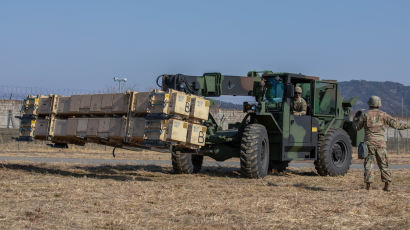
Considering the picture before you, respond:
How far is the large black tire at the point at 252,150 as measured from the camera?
14.0m

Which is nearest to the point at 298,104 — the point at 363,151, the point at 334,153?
the point at 334,153

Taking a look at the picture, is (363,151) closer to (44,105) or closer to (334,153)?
(334,153)

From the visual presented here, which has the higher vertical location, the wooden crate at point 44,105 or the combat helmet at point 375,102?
the combat helmet at point 375,102

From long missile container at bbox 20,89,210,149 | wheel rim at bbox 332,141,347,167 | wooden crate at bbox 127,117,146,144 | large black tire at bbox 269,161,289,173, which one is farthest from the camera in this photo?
large black tire at bbox 269,161,289,173

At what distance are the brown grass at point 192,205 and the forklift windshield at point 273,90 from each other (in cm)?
314

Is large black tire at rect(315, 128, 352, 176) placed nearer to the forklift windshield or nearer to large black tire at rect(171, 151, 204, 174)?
the forklift windshield

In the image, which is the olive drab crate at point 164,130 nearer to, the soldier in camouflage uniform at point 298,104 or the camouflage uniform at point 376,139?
the camouflage uniform at point 376,139

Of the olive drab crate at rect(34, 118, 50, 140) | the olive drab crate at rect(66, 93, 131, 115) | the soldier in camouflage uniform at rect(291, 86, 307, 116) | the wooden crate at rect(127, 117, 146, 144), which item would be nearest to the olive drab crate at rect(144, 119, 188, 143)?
the wooden crate at rect(127, 117, 146, 144)

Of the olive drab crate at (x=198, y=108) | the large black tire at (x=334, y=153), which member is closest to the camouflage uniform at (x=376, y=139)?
the olive drab crate at (x=198, y=108)

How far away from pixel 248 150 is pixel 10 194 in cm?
584

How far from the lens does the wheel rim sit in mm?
16922

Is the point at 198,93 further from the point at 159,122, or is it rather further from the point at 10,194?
the point at 10,194

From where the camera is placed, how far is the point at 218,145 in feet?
48.9

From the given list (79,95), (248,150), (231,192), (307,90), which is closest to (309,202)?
(231,192)
